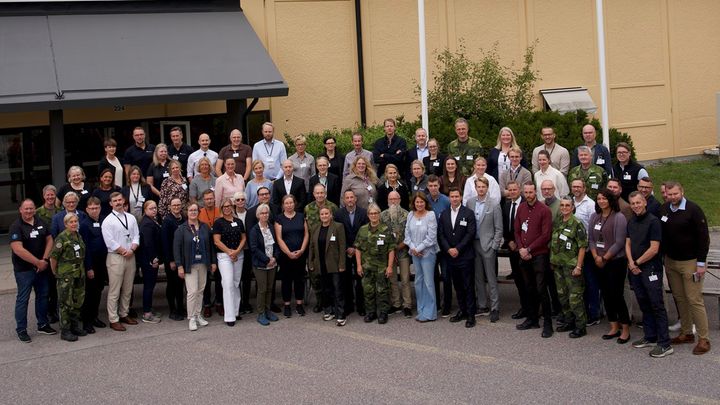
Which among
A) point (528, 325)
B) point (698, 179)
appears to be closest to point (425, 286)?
point (528, 325)

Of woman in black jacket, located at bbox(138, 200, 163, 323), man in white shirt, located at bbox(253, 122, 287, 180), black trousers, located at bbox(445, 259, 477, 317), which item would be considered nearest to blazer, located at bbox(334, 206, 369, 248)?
black trousers, located at bbox(445, 259, 477, 317)

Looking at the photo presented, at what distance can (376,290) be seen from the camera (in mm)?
11703

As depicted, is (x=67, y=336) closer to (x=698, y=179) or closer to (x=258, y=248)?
(x=258, y=248)

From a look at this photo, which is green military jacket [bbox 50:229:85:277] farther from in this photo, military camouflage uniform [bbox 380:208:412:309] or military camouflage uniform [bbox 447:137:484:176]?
military camouflage uniform [bbox 447:137:484:176]

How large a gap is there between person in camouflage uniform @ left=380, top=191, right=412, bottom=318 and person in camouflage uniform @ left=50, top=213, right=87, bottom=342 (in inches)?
152

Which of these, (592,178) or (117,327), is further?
(592,178)

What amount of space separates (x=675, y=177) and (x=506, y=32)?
5.07 meters

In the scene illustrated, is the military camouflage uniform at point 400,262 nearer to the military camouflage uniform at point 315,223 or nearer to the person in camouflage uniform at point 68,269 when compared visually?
the military camouflage uniform at point 315,223

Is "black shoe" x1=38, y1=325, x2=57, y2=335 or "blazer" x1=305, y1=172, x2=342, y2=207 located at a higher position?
"blazer" x1=305, y1=172, x2=342, y2=207

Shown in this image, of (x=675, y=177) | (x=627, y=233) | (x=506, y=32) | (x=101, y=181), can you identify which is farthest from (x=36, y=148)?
(x=675, y=177)

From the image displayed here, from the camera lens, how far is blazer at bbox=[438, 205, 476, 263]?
38.1 feet

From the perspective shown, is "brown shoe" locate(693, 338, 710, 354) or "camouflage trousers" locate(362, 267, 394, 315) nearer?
"brown shoe" locate(693, 338, 710, 354)

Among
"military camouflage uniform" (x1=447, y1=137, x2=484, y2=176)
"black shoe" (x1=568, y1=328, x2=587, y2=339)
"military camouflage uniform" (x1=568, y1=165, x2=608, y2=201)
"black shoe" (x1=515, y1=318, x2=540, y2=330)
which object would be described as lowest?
"black shoe" (x1=568, y1=328, x2=587, y2=339)

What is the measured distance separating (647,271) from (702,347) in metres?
0.99
